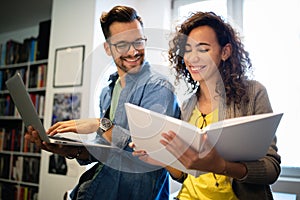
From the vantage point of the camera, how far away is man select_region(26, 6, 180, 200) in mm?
789

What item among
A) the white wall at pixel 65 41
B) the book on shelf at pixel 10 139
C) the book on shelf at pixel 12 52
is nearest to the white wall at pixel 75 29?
the white wall at pixel 65 41

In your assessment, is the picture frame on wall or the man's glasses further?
the picture frame on wall

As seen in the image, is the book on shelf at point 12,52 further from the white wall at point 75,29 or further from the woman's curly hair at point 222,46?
the woman's curly hair at point 222,46

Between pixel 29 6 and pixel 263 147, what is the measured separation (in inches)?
99.7

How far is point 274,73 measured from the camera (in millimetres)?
1681

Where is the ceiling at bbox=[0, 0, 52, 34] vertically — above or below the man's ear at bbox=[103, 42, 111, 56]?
above

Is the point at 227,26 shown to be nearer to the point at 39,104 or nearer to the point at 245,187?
the point at 245,187

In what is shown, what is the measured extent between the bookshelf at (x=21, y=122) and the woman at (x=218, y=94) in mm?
1924

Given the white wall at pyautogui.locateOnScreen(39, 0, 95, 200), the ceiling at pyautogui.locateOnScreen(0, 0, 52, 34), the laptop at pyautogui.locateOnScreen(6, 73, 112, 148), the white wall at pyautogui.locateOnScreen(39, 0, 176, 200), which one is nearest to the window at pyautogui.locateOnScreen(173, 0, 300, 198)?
the white wall at pyautogui.locateOnScreen(39, 0, 176, 200)

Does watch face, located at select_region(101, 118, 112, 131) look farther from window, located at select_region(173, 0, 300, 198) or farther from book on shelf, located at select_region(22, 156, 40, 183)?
book on shelf, located at select_region(22, 156, 40, 183)

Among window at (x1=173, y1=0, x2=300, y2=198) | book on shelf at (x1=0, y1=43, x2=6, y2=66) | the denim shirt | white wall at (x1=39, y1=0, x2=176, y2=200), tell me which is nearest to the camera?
the denim shirt

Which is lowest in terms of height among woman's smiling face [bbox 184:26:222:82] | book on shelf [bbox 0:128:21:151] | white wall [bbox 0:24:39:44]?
book on shelf [bbox 0:128:21:151]

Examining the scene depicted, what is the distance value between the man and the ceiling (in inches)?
74.7

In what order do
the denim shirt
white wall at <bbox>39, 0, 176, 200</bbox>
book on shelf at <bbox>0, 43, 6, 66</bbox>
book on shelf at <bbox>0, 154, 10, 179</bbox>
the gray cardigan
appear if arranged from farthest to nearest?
1. book on shelf at <bbox>0, 43, 6, 66</bbox>
2. book on shelf at <bbox>0, 154, 10, 179</bbox>
3. white wall at <bbox>39, 0, 176, 200</bbox>
4. the denim shirt
5. the gray cardigan
